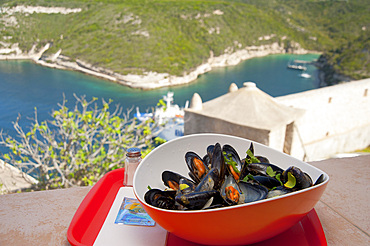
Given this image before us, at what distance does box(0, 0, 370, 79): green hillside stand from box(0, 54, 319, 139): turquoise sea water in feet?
7.40

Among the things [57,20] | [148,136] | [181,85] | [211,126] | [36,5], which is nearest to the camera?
[148,136]

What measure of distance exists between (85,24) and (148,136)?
107 ft

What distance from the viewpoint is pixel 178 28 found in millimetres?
45844

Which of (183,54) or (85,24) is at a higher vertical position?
(85,24)

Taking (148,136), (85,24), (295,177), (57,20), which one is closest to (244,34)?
(85,24)

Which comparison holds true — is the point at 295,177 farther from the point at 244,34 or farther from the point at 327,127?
the point at 244,34

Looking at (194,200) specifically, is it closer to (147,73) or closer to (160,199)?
(160,199)

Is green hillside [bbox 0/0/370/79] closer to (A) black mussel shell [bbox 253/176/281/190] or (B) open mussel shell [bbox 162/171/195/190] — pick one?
(B) open mussel shell [bbox 162/171/195/190]

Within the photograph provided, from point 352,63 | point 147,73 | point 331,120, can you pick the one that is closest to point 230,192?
point 331,120

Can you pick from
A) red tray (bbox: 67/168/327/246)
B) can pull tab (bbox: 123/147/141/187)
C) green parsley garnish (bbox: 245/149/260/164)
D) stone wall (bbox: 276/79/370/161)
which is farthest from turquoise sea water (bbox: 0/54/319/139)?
green parsley garnish (bbox: 245/149/260/164)

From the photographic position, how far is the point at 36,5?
1597cm

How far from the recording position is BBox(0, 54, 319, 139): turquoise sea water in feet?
72.5

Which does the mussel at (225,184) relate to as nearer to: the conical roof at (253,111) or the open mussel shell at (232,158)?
the open mussel shell at (232,158)

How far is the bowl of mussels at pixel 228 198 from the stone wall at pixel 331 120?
5444 millimetres
